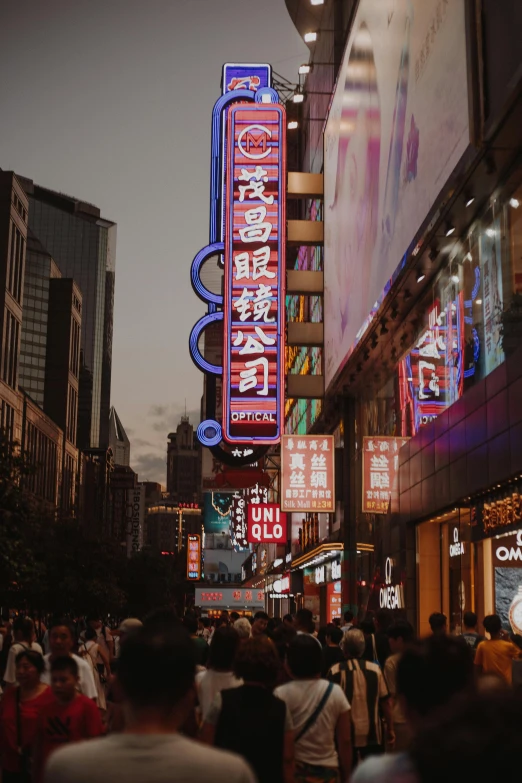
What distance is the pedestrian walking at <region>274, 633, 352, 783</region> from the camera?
6.87 metres

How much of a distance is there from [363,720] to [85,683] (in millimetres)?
2398

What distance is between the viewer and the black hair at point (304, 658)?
6914mm

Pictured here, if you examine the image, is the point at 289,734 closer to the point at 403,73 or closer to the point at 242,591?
the point at 403,73

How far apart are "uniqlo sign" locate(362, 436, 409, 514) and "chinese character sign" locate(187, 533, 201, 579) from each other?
105628 millimetres

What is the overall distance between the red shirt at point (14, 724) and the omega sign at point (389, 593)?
Answer: 17016 mm

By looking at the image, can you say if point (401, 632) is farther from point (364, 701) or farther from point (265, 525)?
point (265, 525)

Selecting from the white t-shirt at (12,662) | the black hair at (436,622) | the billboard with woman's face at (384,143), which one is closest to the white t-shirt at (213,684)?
the white t-shirt at (12,662)

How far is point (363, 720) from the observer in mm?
8859

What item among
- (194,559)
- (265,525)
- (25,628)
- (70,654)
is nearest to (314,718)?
(70,654)

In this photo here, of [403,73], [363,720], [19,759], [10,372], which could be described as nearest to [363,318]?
[403,73]

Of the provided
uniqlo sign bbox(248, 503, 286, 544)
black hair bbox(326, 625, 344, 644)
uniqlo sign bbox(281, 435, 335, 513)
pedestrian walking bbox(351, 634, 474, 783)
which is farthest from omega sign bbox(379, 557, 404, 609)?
uniqlo sign bbox(248, 503, 286, 544)

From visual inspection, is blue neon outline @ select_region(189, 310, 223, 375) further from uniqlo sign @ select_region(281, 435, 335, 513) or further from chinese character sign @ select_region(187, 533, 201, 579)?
chinese character sign @ select_region(187, 533, 201, 579)

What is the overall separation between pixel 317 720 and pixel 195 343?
2821 centimetres

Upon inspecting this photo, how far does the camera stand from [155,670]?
3645 mm
